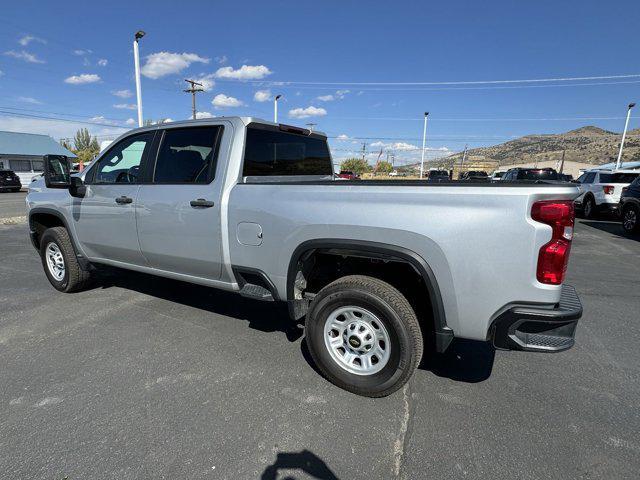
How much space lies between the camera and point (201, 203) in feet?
11.1

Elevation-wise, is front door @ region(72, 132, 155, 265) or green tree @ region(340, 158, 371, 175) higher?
green tree @ region(340, 158, 371, 175)

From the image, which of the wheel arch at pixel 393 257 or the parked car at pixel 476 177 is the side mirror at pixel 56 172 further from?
the parked car at pixel 476 177

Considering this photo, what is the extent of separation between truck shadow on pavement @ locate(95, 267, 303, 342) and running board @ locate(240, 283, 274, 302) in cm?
74

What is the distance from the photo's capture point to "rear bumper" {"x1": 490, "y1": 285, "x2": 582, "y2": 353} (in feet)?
7.55

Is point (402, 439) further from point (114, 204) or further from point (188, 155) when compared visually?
point (114, 204)

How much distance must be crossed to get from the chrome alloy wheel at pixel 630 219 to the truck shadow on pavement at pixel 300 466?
11765 millimetres

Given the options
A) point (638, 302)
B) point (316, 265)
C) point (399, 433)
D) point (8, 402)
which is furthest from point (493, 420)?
point (638, 302)

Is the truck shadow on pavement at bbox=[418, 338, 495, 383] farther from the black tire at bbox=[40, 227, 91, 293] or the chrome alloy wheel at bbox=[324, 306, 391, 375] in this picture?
the black tire at bbox=[40, 227, 91, 293]

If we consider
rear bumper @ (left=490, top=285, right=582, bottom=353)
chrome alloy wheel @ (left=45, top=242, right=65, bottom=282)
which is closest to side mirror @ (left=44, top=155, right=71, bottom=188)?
chrome alloy wheel @ (left=45, top=242, right=65, bottom=282)

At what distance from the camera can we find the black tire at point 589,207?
45.7 feet

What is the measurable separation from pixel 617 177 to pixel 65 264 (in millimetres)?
16117

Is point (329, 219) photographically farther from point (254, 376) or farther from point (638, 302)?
point (638, 302)

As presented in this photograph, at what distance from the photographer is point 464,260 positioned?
2.38 metres

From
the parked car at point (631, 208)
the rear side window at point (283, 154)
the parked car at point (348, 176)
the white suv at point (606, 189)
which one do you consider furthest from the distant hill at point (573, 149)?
the rear side window at point (283, 154)
